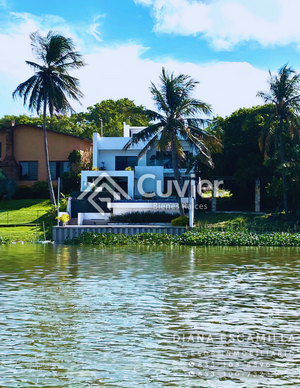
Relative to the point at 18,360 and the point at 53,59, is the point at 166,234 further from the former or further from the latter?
the point at 18,360

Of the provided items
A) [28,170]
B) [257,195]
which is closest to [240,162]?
[257,195]

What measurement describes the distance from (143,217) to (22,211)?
11.0 metres

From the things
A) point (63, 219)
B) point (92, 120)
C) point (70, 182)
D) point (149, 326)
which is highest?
point (92, 120)

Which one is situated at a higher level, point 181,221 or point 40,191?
point 40,191

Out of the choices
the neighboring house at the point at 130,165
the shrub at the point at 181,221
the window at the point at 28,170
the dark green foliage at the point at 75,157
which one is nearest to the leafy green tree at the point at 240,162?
the neighboring house at the point at 130,165

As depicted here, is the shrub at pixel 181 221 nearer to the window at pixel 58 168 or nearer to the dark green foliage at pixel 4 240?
the dark green foliage at pixel 4 240

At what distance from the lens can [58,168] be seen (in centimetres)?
5781

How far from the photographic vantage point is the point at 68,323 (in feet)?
37.5

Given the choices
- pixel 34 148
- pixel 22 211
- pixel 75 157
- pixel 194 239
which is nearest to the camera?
pixel 194 239

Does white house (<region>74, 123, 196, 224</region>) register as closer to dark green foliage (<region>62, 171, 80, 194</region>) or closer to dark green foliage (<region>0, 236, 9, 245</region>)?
dark green foliage (<region>62, 171, 80, 194</region>)

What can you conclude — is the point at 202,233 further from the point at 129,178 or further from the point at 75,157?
the point at 75,157

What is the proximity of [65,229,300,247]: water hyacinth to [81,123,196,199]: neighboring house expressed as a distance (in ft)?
50.0

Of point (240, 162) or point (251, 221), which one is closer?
point (251, 221)

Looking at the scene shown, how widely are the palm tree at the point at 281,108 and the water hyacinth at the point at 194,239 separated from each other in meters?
10.4
